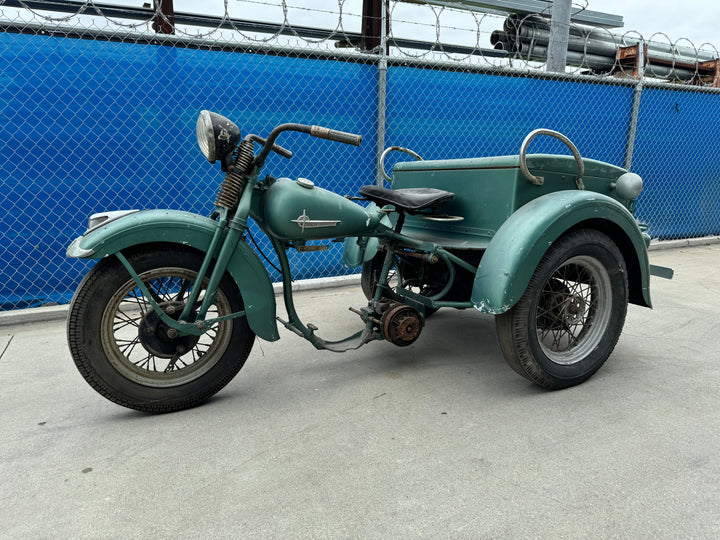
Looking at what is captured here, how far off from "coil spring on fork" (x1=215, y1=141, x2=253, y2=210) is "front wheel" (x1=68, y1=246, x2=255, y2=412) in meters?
0.29

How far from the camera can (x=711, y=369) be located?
2752 millimetres

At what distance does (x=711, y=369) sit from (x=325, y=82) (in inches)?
147

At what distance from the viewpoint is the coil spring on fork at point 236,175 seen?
219 cm

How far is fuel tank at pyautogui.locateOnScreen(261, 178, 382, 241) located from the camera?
2.25 meters

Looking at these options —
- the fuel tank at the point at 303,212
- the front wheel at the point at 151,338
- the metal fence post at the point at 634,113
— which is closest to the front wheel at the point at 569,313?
the fuel tank at the point at 303,212

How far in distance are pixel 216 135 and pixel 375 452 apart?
154cm

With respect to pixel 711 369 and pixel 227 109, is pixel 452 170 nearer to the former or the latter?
pixel 711 369

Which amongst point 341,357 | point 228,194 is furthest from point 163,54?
point 341,357

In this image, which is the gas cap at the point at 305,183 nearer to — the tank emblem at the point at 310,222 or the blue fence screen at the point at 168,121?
the tank emblem at the point at 310,222

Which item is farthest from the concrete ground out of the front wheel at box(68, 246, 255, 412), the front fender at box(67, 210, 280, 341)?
the front fender at box(67, 210, 280, 341)

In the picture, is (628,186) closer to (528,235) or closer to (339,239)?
(528,235)

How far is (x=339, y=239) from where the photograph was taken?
2701mm

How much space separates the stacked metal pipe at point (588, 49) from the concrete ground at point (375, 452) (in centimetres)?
617

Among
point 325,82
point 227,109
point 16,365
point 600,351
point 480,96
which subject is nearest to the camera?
point 600,351
